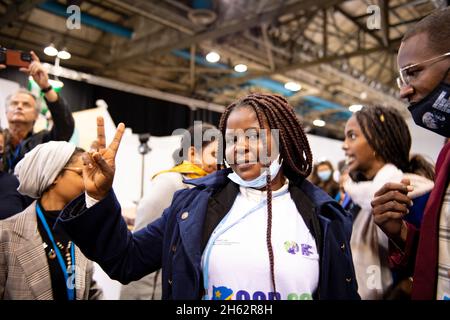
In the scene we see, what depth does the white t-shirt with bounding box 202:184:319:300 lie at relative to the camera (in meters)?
1.00

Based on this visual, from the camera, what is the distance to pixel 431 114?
3.34ft

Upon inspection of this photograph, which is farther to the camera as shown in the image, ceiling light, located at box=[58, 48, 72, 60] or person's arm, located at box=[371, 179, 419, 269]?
ceiling light, located at box=[58, 48, 72, 60]

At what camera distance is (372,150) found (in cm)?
168

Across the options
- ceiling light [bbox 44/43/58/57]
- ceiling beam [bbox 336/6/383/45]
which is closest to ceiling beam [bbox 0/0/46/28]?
ceiling light [bbox 44/43/58/57]

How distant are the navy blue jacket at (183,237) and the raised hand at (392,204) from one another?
0.33 ft

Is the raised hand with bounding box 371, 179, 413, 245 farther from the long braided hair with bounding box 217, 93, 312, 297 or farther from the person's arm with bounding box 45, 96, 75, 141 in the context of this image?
the person's arm with bounding box 45, 96, 75, 141

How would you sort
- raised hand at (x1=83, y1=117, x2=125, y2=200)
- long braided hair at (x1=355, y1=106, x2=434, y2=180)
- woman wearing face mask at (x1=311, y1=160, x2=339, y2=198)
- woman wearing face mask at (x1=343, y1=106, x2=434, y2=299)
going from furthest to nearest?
woman wearing face mask at (x1=311, y1=160, x2=339, y2=198) < long braided hair at (x1=355, y1=106, x2=434, y2=180) < woman wearing face mask at (x1=343, y1=106, x2=434, y2=299) < raised hand at (x1=83, y1=117, x2=125, y2=200)

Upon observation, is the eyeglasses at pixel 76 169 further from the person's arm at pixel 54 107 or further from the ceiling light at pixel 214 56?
the ceiling light at pixel 214 56

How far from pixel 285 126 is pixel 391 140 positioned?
28.7 inches

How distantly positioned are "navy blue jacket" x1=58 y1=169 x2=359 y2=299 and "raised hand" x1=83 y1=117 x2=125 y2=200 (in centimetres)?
3

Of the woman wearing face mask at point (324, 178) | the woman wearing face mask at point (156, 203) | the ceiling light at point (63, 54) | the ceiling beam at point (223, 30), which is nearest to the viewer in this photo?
the ceiling light at point (63, 54)

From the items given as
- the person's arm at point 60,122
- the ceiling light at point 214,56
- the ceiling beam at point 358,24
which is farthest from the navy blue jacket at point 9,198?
the ceiling beam at point 358,24

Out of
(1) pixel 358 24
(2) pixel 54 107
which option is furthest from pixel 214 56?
(2) pixel 54 107

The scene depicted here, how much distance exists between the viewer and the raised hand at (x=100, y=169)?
959 mm
